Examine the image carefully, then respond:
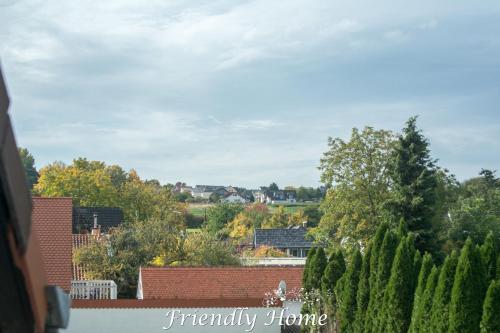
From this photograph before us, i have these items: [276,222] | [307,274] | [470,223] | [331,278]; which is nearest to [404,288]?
[331,278]

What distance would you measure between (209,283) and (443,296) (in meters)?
12.8

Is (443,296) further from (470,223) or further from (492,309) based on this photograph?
(470,223)

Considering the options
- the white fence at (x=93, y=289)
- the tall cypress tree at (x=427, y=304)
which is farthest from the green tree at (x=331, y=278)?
the white fence at (x=93, y=289)

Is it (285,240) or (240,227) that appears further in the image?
(240,227)

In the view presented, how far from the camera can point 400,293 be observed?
53.6ft

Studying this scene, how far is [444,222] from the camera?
31.9 meters

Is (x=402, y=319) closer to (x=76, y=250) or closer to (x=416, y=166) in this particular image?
(x=416, y=166)

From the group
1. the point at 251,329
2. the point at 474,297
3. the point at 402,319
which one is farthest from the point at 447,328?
the point at 251,329

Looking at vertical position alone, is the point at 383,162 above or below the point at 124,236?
above

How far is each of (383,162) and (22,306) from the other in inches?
1227

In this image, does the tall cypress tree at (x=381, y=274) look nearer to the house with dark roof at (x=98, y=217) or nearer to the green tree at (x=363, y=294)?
the green tree at (x=363, y=294)

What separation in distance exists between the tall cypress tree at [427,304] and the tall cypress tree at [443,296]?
391mm

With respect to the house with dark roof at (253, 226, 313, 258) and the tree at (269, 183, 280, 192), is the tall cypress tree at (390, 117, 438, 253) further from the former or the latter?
the tree at (269, 183, 280, 192)

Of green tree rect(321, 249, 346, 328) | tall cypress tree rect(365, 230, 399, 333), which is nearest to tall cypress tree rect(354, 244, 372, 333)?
tall cypress tree rect(365, 230, 399, 333)
